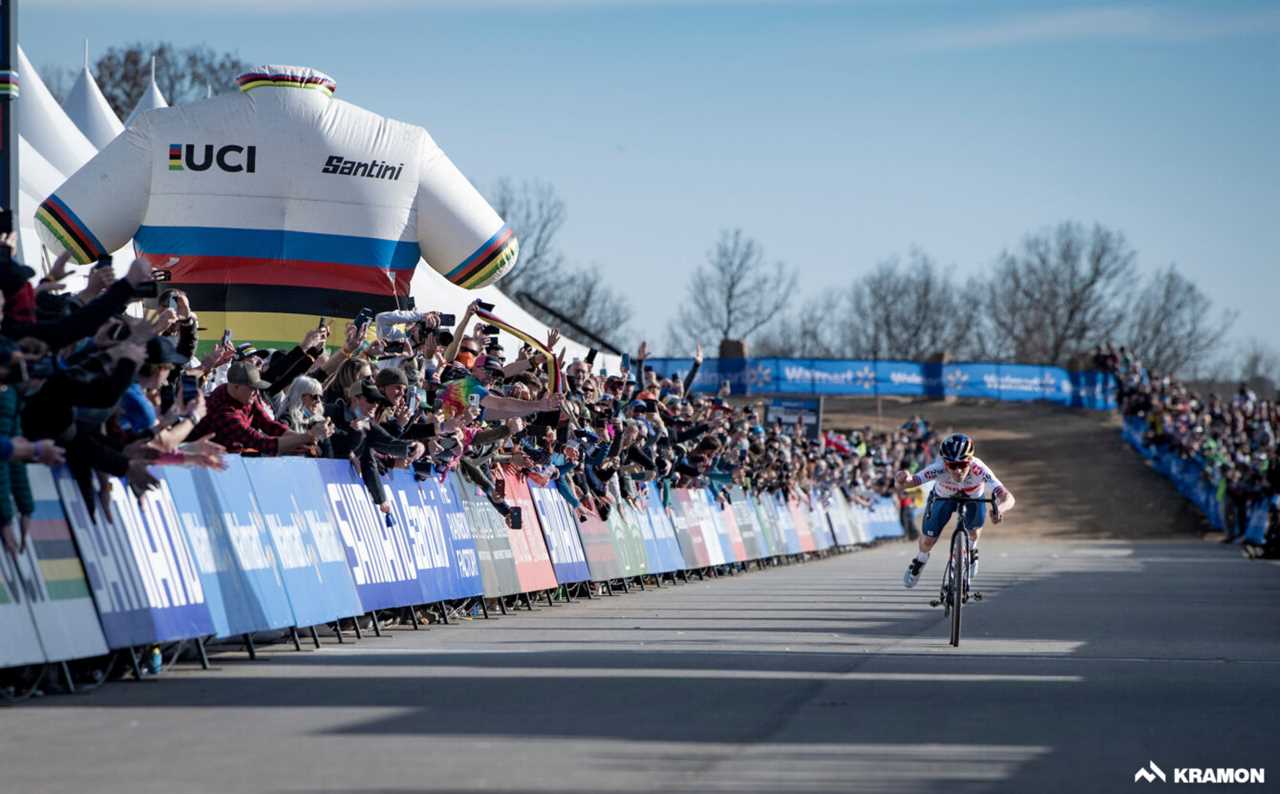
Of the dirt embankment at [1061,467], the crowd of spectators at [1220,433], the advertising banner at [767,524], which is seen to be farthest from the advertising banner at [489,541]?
the dirt embankment at [1061,467]

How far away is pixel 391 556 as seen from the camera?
15875 mm

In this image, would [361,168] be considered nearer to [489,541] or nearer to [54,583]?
[489,541]

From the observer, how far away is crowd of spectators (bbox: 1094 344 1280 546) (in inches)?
2047

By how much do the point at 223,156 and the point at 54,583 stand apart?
33.1 feet

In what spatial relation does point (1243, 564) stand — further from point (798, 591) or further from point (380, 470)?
point (380, 470)

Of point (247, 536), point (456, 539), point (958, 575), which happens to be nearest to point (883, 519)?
point (456, 539)

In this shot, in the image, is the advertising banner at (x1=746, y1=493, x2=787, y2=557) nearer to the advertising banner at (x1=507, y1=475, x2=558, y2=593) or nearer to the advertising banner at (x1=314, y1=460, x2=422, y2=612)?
the advertising banner at (x1=507, y1=475, x2=558, y2=593)

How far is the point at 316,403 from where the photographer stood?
1555 centimetres

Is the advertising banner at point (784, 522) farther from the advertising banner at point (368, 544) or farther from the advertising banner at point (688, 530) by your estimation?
the advertising banner at point (368, 544)

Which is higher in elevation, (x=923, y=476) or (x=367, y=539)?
(x=367, y=539)

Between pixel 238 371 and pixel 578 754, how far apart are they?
6.77m

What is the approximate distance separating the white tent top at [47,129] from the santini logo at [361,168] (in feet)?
41.5

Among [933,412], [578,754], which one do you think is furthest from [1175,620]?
[933,412]

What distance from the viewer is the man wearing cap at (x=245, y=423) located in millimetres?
14336
